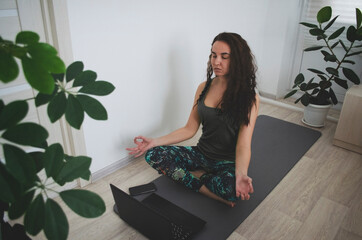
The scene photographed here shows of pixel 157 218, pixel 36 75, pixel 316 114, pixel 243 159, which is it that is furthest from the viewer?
pixel 316 114

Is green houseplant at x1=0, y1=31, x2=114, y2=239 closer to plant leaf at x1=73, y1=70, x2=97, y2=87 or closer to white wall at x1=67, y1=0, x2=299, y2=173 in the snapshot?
plant leaf at x1=73, y1=70, x2=97, y2=87

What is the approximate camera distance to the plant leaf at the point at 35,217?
2.04 ft

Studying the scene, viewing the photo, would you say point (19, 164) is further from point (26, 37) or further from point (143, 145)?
point (143, 145)

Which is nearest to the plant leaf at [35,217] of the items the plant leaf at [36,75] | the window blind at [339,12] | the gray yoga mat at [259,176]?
the plant leaf at [36,75]

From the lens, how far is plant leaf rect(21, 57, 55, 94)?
51cm

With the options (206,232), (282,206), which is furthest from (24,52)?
(282,206)

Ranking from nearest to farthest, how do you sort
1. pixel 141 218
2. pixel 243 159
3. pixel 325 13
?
pixel 141 218
pixel 243 159
pixel 325 13

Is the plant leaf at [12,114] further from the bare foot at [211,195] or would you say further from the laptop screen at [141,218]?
the bare foot at [211,195]

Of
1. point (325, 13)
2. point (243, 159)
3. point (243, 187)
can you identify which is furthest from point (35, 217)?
point (325, 13)

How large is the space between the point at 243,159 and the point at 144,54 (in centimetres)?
90

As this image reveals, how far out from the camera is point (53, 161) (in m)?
0.67

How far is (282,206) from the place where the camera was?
5.51 ft

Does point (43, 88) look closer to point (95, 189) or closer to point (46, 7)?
point (46, 7)

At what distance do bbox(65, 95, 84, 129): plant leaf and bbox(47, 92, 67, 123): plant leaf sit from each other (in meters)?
0.01
